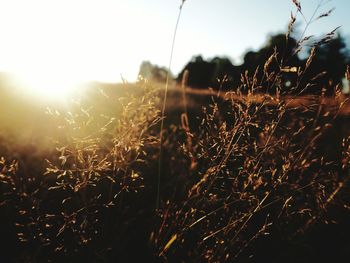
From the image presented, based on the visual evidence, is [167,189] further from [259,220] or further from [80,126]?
[80,126]

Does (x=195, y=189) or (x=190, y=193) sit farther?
(x=195, y=189)

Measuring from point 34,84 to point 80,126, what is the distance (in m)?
10.3

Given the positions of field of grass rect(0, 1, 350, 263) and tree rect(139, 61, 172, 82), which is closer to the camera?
field of grass rect(0, 1, 350, 263)

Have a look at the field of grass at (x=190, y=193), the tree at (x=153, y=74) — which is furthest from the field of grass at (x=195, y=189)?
the tree at (x=153, y=74)

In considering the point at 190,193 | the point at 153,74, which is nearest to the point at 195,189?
the point at 190,193

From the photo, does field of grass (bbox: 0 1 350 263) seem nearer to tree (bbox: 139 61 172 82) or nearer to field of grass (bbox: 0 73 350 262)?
field of grass (bbox: 0 73 350 262)

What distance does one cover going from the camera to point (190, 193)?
5.74 feet

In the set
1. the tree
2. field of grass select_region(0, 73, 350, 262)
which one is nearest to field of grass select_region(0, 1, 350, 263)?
field of grass select_region(0, 73, 350, 262)

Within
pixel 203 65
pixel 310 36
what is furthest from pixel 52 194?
pixel 203 65

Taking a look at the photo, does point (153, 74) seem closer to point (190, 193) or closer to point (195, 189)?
point (195, 189)

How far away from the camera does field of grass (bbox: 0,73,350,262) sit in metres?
1.70

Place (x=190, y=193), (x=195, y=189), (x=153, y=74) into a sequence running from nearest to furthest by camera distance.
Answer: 1. (x=190, y=193)
2. (x=195, y=189)
3. (x=153, y=74)

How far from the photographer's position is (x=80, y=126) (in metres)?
1.64

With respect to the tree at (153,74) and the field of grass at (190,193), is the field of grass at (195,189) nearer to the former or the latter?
the field of grass at (190,193)
